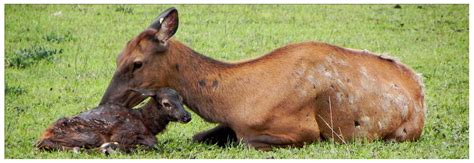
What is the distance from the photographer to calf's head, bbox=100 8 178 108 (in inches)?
430

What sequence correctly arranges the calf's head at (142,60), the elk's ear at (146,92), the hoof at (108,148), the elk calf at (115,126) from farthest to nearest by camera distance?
the calf's head at (142,60) → the elk's ear at (146,92) → the elk calf at (115,126) → the hoof at (108,148)

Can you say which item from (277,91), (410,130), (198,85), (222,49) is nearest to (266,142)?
(277,91)

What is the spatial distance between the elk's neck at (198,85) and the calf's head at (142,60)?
0.69 feet

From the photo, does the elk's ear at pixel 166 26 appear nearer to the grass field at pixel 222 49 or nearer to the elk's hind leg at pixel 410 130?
the grass field at pixel 222 49

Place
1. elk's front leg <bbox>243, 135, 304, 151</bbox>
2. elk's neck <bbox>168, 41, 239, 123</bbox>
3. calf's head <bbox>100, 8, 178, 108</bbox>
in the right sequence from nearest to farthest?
elk's front leg <bbox>243, 135, 304, 151</bbox> < calf's head <bbox>100, 8, 178, 108</bbox> < elk's neck <bbox>168, 41, 239, 123</bbox>

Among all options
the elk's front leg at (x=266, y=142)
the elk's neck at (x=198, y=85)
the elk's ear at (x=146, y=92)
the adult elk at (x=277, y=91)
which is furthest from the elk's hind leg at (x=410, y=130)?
the elk's ear at (x=146, y=92)

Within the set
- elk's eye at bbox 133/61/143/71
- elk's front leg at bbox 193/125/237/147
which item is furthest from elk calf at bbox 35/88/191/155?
elk's front leg at bbox 193/125/237/147

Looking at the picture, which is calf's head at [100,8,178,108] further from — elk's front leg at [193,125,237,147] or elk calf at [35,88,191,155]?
elk's front leg at [193,125,237,147]

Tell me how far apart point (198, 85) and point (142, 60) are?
2.09 feet

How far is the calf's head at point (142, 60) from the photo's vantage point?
430 inches

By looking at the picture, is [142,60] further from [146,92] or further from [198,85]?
[198,85]

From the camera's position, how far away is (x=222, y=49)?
55.9 ft

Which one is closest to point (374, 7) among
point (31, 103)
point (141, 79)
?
point (31, 103)

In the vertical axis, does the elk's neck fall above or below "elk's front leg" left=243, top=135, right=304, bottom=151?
above
